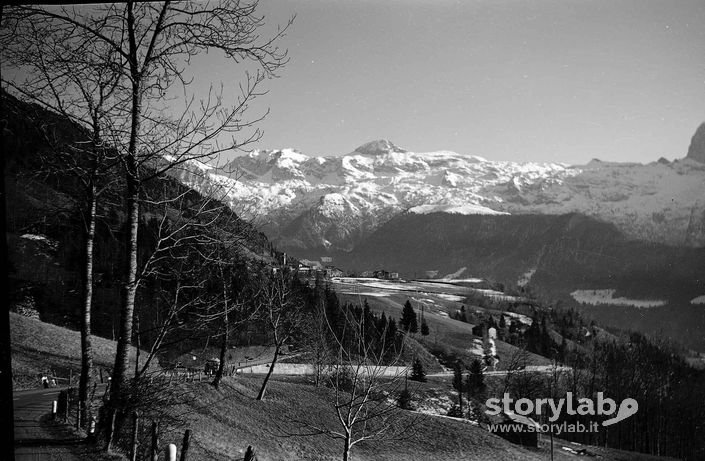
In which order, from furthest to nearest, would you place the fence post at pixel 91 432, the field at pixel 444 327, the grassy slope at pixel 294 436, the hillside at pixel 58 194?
the field at pixel 444 327, the grassy slope at pixel 294 436, the fence post at pixel 91 432, the hillside at pixel 58 194

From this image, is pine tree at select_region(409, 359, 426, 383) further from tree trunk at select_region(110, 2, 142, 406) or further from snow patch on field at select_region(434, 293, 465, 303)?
snow patch on field at select_region(434, 293, 465, 303)

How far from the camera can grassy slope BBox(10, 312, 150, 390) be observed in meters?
22.9

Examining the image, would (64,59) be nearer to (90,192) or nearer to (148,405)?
(90,192)

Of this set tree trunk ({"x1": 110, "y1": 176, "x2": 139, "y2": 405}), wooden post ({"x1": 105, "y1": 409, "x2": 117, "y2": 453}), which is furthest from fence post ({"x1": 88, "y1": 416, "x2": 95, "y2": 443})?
tree trunk ({"x1": 110, "y1": 176, "x2": 139, "y2": 405})

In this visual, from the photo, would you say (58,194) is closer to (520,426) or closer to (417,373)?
(520,426)

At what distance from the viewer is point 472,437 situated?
18109 millimetres

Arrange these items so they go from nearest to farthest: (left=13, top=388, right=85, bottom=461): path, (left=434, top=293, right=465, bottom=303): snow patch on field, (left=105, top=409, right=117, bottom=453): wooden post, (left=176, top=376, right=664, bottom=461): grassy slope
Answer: (left=105, top=409, right=117, bottom=453): wooden post < (left=13, top=388, right=85, bottom=461): path < (left=176, top=376, right=664, bottom=461): grassy slope < (left=434, top=293, right=465, bottom=303): snow patch on field

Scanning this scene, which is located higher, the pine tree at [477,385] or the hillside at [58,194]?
the hillside at [58,194]

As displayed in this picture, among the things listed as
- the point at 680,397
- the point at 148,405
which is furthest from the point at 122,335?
the point at 680,397

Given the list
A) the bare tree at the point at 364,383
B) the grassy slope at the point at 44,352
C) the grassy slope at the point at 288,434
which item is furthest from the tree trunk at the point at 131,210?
the grassy slope at the point at 44,352

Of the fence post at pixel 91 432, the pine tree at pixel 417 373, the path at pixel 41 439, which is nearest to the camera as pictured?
the path at pixel 41 439

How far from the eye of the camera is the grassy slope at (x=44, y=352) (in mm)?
22906

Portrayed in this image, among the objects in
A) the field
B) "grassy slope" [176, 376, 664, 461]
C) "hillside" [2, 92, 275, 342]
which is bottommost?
the field

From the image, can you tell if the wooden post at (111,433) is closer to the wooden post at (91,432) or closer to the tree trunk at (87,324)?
the wooden post at (91,432)
